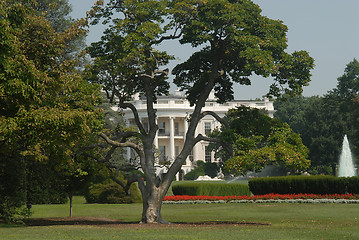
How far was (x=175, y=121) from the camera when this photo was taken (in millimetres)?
88812

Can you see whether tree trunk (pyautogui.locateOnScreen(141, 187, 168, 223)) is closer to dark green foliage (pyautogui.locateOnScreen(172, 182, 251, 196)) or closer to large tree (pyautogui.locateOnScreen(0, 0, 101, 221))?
large tree (pyautogui.locateOnScreen(0, 0, 101, 221))

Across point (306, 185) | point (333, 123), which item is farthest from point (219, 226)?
point (333, 123)

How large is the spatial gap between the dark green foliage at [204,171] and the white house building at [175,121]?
5.14m

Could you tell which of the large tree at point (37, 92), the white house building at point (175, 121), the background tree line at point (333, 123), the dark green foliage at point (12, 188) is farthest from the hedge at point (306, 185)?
the white house building at point (175, 121)

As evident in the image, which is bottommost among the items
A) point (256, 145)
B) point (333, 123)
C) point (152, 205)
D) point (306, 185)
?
point (152, 205)

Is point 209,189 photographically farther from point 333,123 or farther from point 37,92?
point 333,123

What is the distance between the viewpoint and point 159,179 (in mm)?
21828

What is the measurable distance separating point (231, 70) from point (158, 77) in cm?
352

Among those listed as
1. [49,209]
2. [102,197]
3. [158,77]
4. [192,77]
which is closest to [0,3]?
[158,77]

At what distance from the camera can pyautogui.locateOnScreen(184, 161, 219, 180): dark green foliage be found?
7638 centimetres

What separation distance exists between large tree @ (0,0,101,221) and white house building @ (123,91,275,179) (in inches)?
2511

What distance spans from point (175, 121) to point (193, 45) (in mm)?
67064

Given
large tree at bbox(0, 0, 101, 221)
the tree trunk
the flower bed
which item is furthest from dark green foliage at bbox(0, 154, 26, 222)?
the flower bed

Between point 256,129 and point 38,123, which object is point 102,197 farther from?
point 38,123
